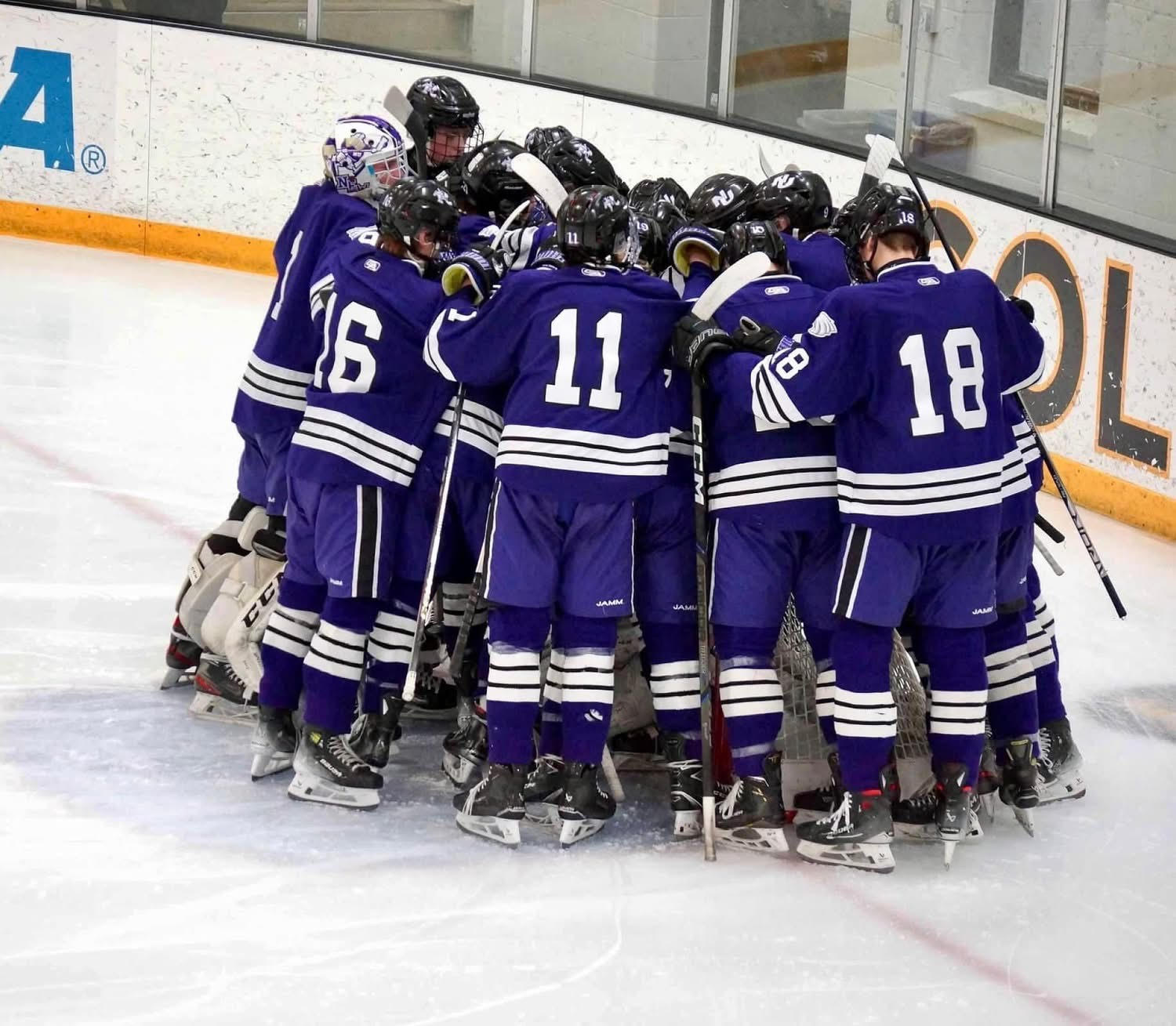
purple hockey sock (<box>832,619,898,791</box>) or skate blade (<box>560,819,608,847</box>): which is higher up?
purple hockey sock (<box>832,619,898,791</box>)

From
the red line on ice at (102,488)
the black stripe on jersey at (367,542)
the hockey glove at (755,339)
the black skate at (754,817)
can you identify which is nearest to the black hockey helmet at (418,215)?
the black stripe on jersey at (367,542)

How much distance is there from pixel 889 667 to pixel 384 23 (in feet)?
19.3

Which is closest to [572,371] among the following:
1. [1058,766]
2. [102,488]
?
[1058,766]

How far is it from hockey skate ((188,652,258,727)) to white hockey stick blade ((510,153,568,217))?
1268mm

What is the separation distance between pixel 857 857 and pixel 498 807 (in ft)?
2.29

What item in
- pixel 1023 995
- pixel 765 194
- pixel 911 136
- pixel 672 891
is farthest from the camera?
pixel 911 136

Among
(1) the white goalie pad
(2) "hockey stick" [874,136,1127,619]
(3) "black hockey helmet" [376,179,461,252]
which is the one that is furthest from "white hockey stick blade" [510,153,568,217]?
(1) the white goalie pad

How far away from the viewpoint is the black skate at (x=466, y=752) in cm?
383

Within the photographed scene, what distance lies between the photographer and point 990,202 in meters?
6.30

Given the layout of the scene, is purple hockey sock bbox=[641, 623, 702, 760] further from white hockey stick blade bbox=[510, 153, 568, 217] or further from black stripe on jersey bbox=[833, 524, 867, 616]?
white hockey stick blade bbox=[510, 153, 568, 217]

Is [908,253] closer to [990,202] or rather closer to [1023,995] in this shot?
[1023,995]

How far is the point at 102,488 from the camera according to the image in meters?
5.57

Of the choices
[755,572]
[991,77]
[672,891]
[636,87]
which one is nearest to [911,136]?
[991,77]

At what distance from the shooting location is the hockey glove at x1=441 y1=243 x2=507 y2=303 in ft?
11.7
